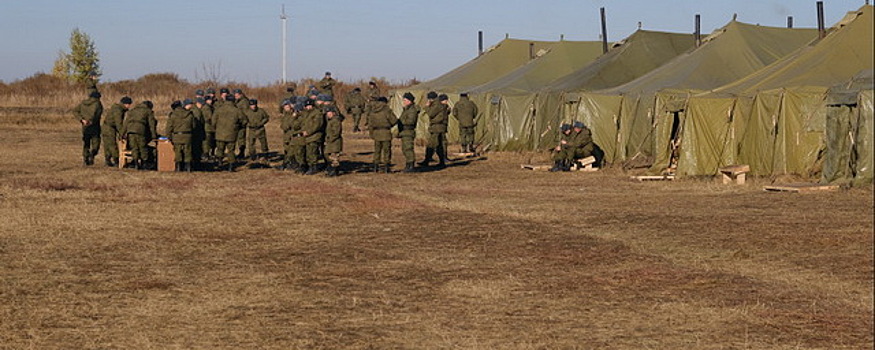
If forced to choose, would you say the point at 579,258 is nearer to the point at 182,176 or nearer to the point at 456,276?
the point at 456,276

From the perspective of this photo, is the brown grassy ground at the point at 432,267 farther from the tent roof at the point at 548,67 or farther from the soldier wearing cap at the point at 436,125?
the tent roof at the point at 548,67

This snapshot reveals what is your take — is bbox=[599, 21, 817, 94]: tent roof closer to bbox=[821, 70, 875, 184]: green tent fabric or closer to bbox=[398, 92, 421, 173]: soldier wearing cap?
bbox=[398, 92, 421, 173]: soldier wearing cap

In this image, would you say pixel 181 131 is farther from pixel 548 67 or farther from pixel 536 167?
pixel 548 67

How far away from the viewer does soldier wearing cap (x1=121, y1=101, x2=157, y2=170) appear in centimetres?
2523

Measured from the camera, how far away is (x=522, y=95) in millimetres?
33125

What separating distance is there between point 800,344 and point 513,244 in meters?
5.82

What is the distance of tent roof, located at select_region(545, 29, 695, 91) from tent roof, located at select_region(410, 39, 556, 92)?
21.8 feet

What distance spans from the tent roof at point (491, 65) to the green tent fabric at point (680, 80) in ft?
36.8

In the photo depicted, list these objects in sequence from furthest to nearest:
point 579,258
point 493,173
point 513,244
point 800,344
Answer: point 493,173 → point 513,244 → point 579,258 → point 800,344

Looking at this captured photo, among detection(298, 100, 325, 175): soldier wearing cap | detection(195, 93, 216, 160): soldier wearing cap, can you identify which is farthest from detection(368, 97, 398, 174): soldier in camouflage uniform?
detection(195, 93, 216, 160): soldier wearing cap

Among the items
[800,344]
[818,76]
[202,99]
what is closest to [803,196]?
[818,76]

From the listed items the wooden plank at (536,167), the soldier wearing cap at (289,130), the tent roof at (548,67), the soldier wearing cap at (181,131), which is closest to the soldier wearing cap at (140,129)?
the soldier wearing cap at (181,131)

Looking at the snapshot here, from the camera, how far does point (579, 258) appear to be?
13.3 m

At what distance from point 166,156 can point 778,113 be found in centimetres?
1184
